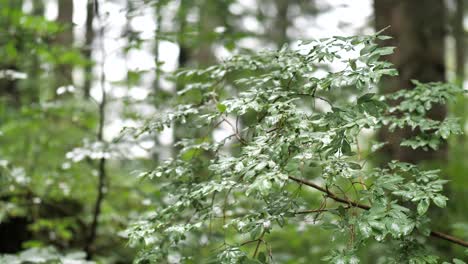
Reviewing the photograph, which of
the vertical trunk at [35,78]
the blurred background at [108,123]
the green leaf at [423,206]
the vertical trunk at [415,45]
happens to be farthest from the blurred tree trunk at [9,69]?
the green leaf at [423,206]

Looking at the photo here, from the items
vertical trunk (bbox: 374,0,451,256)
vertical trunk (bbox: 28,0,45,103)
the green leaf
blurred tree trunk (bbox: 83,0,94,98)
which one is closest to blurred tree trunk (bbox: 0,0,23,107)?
vertical trunk (bbox: 28,0,45,103)

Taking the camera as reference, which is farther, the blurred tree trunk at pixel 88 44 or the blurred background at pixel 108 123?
the blurred tree trunk at pixel 88 44

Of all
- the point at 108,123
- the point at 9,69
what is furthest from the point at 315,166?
the point at 9,69

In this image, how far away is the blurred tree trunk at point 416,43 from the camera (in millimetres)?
3748

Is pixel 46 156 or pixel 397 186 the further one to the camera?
pixel 46 156

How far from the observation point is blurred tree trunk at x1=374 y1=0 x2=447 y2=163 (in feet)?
12.3

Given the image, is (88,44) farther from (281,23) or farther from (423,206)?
(423,206)

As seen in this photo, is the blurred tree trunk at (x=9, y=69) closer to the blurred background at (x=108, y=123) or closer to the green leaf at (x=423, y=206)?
the blurred background at (x=108, y=123)

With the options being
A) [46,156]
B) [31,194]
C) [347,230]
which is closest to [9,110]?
[46,156]

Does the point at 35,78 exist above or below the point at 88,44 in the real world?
below

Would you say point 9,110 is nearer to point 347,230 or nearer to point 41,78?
point 41,78

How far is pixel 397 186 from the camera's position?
65.2 inches

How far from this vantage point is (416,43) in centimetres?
384

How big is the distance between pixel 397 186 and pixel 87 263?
1815 millimetres
